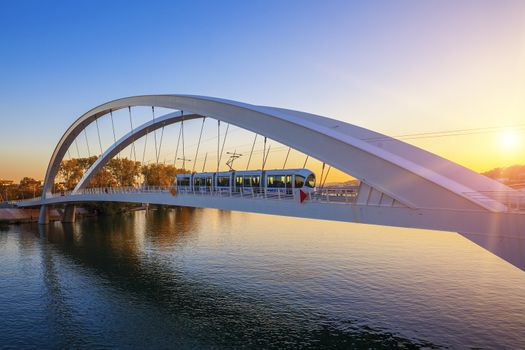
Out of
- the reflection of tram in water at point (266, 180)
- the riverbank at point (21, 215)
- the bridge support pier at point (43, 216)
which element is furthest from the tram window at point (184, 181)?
the riverbank at point (21, 215)

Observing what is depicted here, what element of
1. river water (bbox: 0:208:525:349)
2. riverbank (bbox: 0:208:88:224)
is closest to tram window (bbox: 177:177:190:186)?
river water (bbox: 0:208:525:349)

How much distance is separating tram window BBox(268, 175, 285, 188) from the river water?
5.91 meters

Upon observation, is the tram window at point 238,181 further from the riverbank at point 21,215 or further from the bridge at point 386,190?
the riverbank at point 21,215

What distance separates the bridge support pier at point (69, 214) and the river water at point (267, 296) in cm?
2722

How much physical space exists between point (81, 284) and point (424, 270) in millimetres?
22901

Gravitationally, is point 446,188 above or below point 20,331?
above

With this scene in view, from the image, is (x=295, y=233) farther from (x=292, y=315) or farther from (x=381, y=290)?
(x=292, y=315)

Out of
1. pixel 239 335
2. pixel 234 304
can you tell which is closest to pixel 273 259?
pixel 234 304

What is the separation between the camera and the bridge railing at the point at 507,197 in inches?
421

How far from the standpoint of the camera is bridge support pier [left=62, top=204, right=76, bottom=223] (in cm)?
6156

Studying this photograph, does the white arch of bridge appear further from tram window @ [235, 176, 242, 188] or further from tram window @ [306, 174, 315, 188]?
tram window @ [235, 176, 242, 188]

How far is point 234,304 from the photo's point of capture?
18.7 m

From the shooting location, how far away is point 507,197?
1097cm

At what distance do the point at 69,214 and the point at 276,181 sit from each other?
5138cm
